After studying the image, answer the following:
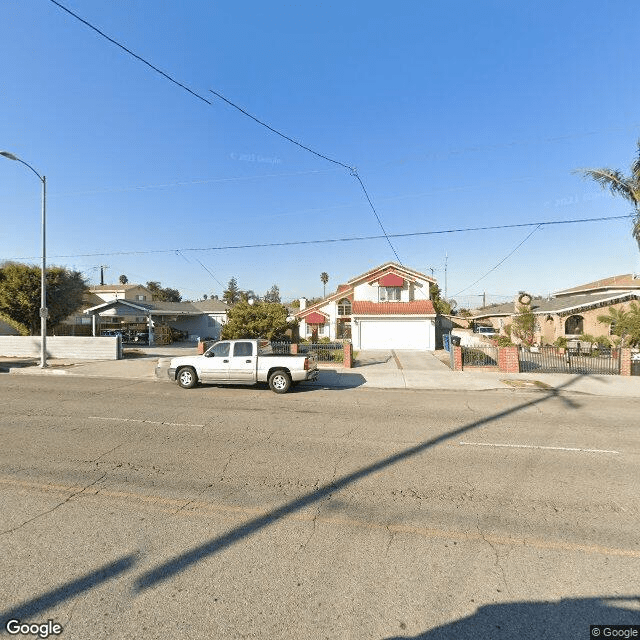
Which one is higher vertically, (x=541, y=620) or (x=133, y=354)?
(x=133, y=354)

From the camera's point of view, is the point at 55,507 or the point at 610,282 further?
the point at 610,282

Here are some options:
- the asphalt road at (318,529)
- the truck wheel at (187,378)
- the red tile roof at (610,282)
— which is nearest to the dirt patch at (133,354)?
the truck wheel at (187,378)

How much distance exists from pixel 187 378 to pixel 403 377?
8.65m

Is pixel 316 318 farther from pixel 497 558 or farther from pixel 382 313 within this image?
pixel 497 558

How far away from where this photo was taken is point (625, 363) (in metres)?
15.7

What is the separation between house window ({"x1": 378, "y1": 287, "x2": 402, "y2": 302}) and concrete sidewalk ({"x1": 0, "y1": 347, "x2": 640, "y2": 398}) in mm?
11151

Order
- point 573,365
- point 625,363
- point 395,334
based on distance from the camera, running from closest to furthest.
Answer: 1. point 625,363
2. point 573,365
3. point 395,334

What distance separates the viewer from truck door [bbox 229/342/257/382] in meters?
12.1

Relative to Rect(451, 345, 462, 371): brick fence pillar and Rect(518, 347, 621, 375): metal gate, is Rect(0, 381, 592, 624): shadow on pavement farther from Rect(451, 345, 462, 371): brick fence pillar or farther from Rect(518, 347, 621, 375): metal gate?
Rect(518, 347, 621, 375): metal gate

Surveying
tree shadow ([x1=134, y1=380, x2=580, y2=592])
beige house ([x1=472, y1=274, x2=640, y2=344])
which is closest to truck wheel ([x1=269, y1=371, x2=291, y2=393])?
tree shadow ([x1=134, y1=380, x2=580, y2=592])

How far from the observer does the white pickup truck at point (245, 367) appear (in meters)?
12.0

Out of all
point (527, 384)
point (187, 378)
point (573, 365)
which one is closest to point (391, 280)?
point (573, 365)

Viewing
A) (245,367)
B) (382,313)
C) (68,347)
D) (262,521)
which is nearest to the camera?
(262,521)

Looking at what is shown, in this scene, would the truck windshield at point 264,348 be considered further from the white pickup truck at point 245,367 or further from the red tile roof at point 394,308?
the red tile roof at point 394,308
